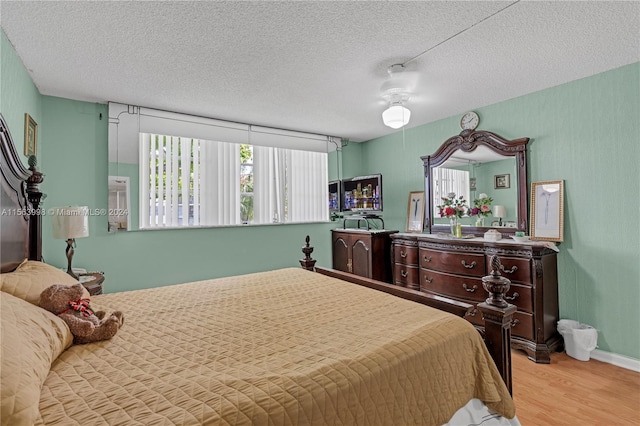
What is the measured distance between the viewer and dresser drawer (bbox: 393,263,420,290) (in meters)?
3.72

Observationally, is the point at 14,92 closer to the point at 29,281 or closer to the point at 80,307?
the point at 29,281

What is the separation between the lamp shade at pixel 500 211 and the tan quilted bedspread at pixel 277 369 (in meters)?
2.26

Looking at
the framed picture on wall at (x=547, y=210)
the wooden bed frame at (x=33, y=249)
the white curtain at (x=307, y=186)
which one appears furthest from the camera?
the white curtain at (x=307, y=186)

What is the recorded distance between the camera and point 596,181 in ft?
8.92

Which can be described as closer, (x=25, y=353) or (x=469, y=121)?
(x=25, y=353)

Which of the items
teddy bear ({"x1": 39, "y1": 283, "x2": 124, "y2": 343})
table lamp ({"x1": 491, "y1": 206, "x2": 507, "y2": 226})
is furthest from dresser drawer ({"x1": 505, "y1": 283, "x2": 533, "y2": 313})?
teddy bear ({"x1": 39, "y1": 283, "x2": 124, "y2": 343})

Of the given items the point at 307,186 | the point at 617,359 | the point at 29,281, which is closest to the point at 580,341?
the point at 617,359

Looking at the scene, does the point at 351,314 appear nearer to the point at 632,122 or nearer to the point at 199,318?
the point at 199,318

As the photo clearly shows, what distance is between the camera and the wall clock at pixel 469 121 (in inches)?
141

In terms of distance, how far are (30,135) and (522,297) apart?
4438 mm

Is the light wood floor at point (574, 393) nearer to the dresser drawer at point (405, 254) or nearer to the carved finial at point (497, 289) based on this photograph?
the carved finial at point (497, 289)

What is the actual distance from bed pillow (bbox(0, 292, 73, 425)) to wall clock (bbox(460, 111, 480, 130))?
3991 millimetres

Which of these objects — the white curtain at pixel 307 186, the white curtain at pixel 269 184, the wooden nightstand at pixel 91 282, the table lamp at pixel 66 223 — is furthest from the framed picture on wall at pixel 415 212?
the table lamp at pixel 66 223

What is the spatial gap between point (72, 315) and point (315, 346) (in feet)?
3.54
